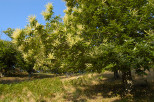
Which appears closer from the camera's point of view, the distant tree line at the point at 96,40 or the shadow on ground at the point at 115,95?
the distant tree line at the point at 96,40

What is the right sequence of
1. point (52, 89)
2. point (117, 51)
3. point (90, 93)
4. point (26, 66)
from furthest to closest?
point (26, 66), point (52, 89), point (90, 93), point (117, 51)

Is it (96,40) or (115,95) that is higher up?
(96,40)

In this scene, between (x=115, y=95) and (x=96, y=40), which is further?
(x=115, y=95)

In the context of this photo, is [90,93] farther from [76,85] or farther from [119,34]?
[119,34]

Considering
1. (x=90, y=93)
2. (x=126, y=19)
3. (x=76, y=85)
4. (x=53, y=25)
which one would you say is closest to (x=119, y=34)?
(x=126, y=19)

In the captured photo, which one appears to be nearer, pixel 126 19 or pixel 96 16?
pixel 126 19

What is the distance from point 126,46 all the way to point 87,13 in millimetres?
4408

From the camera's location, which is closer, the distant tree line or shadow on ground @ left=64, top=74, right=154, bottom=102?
the distant tree line

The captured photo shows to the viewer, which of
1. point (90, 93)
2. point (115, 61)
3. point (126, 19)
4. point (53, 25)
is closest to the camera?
point (115, 61)

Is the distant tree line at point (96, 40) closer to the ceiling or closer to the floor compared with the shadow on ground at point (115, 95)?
closer to the ceiling

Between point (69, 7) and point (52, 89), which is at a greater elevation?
point (69, 7)

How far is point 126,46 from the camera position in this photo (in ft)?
23.7

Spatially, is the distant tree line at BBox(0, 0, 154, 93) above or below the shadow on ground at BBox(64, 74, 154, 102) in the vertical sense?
above

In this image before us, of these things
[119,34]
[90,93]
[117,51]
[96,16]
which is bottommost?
[90,93]
